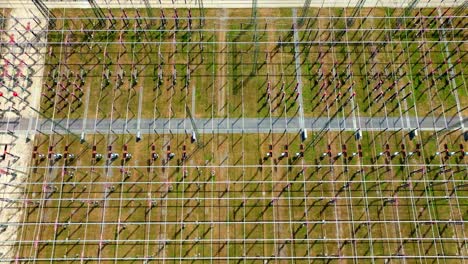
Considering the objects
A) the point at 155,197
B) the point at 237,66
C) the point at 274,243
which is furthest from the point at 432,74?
the point at 155,197

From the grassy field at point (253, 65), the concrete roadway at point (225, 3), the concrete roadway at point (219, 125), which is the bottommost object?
the concrete roadway at point (219, 125)

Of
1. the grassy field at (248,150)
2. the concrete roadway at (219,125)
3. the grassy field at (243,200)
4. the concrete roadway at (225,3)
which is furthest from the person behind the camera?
the concrete roadway at (225,3)

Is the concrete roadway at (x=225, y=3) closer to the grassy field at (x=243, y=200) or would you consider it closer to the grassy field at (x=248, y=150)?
the grassy field at (x=248, y=150)

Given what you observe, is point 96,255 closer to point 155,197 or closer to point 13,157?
point 155,197

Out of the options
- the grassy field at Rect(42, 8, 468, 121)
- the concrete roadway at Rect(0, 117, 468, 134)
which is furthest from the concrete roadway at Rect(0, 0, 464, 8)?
the concrete roadway at Rect(0, 117, 468, 134)

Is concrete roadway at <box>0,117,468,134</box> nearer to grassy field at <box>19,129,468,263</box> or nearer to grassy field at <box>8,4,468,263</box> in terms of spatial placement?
grassy field at <box>8,4,468,263</box>

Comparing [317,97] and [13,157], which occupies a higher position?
[317,97]

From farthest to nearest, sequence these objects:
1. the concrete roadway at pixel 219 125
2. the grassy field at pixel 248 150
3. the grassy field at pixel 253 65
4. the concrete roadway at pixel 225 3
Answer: the concrete roadway at pixel 225 3, the grassy field at pixel 253 65, the concrete roadway at pixel 219 125, the grassy field at pixel 248 150

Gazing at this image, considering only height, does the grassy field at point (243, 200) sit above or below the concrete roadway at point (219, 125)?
below

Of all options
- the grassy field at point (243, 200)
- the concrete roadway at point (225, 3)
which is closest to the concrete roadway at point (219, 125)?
the grassy field at point (243, 200)
